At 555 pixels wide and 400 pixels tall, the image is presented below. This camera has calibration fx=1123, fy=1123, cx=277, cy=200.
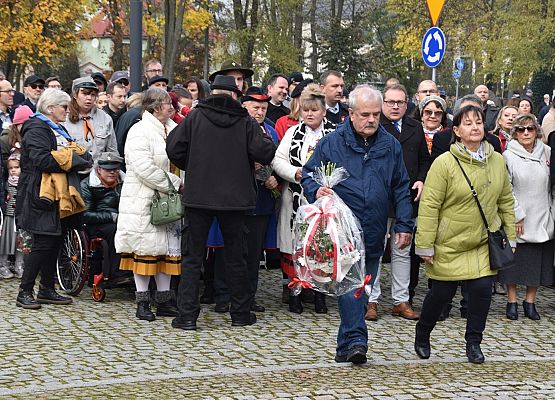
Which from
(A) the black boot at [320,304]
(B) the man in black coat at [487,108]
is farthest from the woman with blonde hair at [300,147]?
(B) the man in black coat at [487,108]

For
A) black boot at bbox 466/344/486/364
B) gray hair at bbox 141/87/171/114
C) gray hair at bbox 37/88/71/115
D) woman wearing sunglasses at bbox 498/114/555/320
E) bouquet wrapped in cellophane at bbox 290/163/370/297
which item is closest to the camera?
bouquet wrapped in cellophane at bbox 290/163/370/297

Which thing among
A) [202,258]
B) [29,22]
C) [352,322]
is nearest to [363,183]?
[352,322]

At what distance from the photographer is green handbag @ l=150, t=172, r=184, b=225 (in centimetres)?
1018

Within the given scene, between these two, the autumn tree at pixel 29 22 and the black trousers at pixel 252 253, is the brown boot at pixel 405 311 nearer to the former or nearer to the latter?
the black trousers at pixel 252 253

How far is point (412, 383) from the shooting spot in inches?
Answer: 313

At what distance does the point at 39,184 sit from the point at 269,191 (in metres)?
2.19

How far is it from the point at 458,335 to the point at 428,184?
187 cm

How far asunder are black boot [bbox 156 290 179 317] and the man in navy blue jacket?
93.8 inches

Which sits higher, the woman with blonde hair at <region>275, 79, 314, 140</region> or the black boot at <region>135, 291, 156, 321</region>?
the woman with blonde hair at <region>275, 79, 314, 140</region>

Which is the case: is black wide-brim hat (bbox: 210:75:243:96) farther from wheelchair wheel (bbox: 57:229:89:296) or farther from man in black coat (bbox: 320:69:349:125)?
wheelchair wheel (bbox: 57:229:89:296)

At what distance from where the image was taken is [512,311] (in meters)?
10.9

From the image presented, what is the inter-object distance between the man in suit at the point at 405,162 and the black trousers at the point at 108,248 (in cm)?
256

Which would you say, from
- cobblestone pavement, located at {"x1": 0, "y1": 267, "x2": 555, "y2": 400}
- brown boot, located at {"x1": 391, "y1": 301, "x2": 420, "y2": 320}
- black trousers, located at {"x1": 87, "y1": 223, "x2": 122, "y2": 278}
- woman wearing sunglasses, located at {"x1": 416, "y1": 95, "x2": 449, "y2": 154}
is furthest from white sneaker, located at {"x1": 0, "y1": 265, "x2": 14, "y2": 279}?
woman wearing sunglasses, located at {"x1": 416, "y1": 95, "x2": 449, "y2": 154}

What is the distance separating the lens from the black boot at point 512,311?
10859mm
